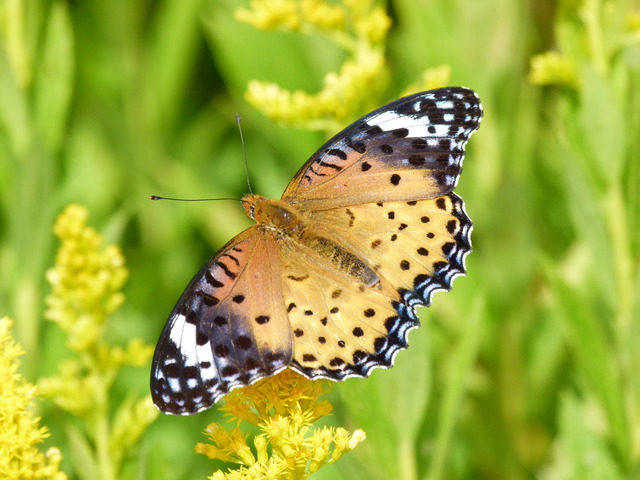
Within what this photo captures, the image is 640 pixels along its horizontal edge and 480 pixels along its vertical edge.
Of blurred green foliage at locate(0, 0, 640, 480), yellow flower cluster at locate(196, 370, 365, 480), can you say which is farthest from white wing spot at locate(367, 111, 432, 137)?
yellow flower cluster at locate(196, 370, 365, 480)

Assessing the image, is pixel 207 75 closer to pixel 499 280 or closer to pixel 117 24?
pixel 117 24

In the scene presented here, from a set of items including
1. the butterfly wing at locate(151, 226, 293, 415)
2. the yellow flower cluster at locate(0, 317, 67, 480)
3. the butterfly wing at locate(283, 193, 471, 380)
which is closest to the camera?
the yellow flower cluster at locate(0, 317, 67, 480)

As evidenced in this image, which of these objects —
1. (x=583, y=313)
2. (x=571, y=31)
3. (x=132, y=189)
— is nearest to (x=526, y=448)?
(x=583, y=313)

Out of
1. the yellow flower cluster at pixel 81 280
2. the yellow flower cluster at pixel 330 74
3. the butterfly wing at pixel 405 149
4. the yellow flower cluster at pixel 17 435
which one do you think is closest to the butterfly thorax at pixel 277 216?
the butterfly wing at pixel 405 149

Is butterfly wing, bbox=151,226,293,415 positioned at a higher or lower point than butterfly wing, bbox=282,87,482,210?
lower

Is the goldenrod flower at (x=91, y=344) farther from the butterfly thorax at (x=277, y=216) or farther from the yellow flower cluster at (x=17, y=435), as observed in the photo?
the butterfly thorax at (x=277, y=216)

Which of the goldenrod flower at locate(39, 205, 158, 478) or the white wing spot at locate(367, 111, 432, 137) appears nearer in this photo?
the goldenrod flower at locate(39, 205, 158, 478)

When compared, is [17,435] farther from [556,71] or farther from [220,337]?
[556,71]

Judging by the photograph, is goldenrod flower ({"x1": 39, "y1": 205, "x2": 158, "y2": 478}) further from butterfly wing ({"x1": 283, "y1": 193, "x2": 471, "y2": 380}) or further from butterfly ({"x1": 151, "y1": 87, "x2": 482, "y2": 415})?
butterfly wing ({"x1": 283, "y1": 193, "x2": 471, "y2": 380})
